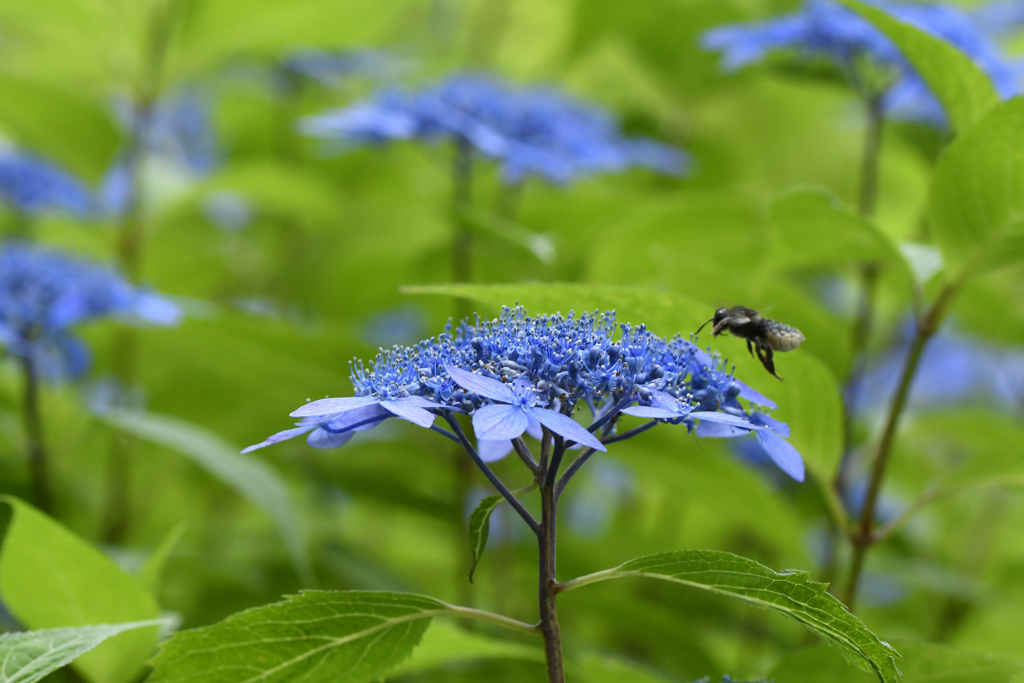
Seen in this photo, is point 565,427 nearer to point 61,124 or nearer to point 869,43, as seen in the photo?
point 869,43

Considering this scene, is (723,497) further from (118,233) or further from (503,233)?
(118,233)

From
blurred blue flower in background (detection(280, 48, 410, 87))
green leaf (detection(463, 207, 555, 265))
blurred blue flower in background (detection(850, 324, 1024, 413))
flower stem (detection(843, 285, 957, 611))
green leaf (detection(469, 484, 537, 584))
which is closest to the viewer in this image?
green leaf (detection(469, 484, 537, 584))

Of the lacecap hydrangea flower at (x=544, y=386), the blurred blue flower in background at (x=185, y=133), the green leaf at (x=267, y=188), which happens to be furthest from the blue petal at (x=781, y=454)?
the blurred blue flower in background at (x=185, y=133)

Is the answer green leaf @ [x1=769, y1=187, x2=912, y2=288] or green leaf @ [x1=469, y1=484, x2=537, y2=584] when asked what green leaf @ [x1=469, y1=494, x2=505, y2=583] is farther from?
green leaf @ [x1=769, y1=187, x2=912, y2=288]

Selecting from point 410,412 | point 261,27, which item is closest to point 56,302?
point 261,27

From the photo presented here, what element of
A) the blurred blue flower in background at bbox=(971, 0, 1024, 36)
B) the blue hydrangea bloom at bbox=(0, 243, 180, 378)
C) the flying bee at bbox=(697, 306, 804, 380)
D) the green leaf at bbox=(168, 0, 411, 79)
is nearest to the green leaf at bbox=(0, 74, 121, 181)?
the green leaf at bbox=(168, 0, 411, 79)
